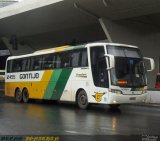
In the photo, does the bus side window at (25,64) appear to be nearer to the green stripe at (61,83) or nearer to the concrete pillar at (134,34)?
the green stripe at (61,83)

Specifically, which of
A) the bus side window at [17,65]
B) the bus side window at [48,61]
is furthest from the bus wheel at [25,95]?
the bus side window at [48,61]

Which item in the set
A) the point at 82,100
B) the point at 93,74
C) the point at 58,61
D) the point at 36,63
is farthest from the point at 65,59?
the point at 36,63

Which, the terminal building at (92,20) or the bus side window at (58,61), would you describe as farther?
the terminal building at (92,20)

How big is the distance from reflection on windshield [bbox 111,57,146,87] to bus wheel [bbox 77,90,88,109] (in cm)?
203

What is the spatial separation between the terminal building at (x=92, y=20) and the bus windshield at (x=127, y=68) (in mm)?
9960

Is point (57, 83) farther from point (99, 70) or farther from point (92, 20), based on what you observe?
point (92, 20)

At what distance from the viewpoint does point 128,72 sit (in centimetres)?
1895

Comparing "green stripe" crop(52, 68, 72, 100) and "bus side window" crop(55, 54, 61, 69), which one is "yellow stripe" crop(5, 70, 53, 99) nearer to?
"bus side window" crop(55, 54, 61, 69)

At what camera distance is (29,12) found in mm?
38062

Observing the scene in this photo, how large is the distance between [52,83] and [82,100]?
308 centimetres

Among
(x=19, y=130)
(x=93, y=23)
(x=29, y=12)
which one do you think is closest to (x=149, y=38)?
(x=93, y=23)

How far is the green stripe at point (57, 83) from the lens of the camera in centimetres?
2158

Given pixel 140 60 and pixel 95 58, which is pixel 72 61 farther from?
pixel 140 60

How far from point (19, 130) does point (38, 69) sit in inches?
500
